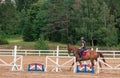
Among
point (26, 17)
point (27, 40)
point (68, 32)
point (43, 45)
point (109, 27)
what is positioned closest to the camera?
point (43, 45)

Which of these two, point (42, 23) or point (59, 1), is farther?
point (42, 23)

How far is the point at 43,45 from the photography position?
147 feet

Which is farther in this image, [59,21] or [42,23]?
[42,23]

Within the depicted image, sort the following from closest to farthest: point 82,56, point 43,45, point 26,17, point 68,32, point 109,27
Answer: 1. point 82,56
2. point 43,45
3. point 109,27
4. point 68,32
5. point 26,17

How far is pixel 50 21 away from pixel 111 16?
44.6 ft

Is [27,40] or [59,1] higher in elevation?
[59,1]

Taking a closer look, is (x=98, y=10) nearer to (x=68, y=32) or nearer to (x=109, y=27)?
(x=109, y=27)

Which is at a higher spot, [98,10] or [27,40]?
[98,10]

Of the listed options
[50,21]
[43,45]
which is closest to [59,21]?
[50,21]

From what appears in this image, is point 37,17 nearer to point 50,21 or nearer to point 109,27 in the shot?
point 50,21

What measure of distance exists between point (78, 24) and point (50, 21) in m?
7.06

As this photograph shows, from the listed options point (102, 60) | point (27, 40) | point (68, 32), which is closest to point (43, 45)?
point (102, 60)

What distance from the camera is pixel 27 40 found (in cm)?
7900

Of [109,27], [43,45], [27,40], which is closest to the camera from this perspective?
[43,45]
